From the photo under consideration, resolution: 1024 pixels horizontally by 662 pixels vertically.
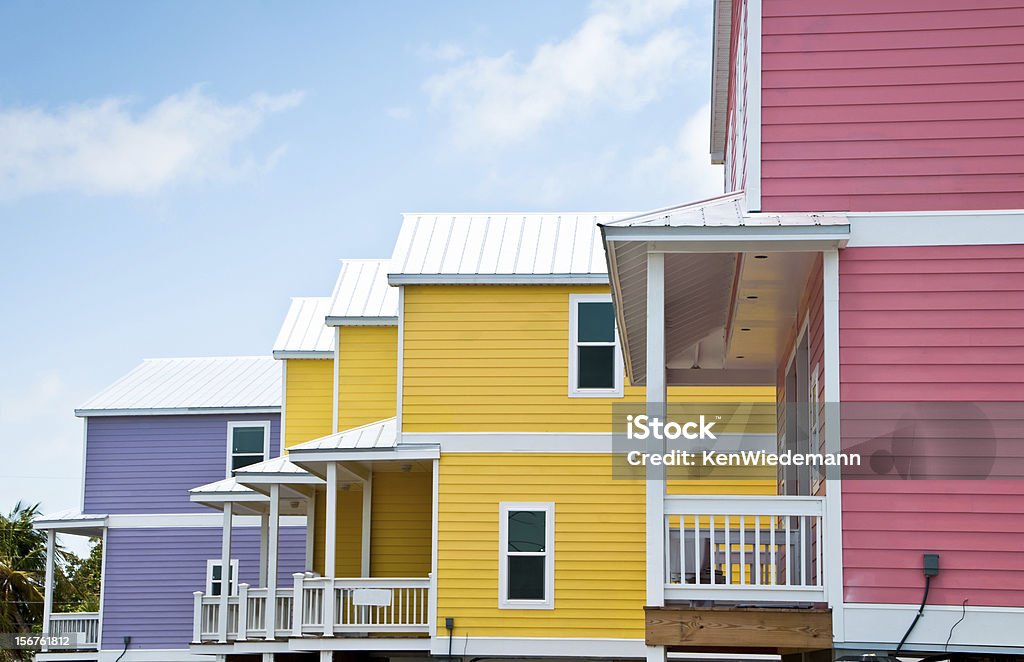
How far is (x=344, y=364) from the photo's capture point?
23.2 m

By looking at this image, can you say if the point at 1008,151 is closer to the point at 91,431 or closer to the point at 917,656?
the point at 917,656

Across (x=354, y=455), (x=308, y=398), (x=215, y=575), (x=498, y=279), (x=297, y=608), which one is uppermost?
(x=498, y=279)

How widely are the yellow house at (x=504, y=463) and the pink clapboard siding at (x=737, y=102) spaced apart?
127 inches

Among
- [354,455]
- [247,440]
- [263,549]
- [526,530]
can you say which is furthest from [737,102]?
[247,440]

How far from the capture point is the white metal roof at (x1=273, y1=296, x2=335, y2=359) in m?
25.0

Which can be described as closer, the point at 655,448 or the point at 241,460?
the point at 655,448

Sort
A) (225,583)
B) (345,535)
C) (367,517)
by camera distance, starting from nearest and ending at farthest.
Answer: (367,517)
(225,583)
(345,535)

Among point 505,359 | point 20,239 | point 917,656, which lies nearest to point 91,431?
point 505,359

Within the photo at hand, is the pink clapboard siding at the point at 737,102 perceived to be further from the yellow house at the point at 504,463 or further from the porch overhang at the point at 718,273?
the yellow house at the point at 504,463

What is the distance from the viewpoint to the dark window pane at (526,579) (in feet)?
62.1

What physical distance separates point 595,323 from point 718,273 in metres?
7.48

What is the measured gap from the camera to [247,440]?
92.7 feet

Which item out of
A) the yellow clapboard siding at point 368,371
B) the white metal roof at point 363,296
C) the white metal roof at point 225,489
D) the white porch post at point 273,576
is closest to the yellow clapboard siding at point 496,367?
the white metal roof at point 363,296

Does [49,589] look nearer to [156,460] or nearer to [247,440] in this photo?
[156,460]
